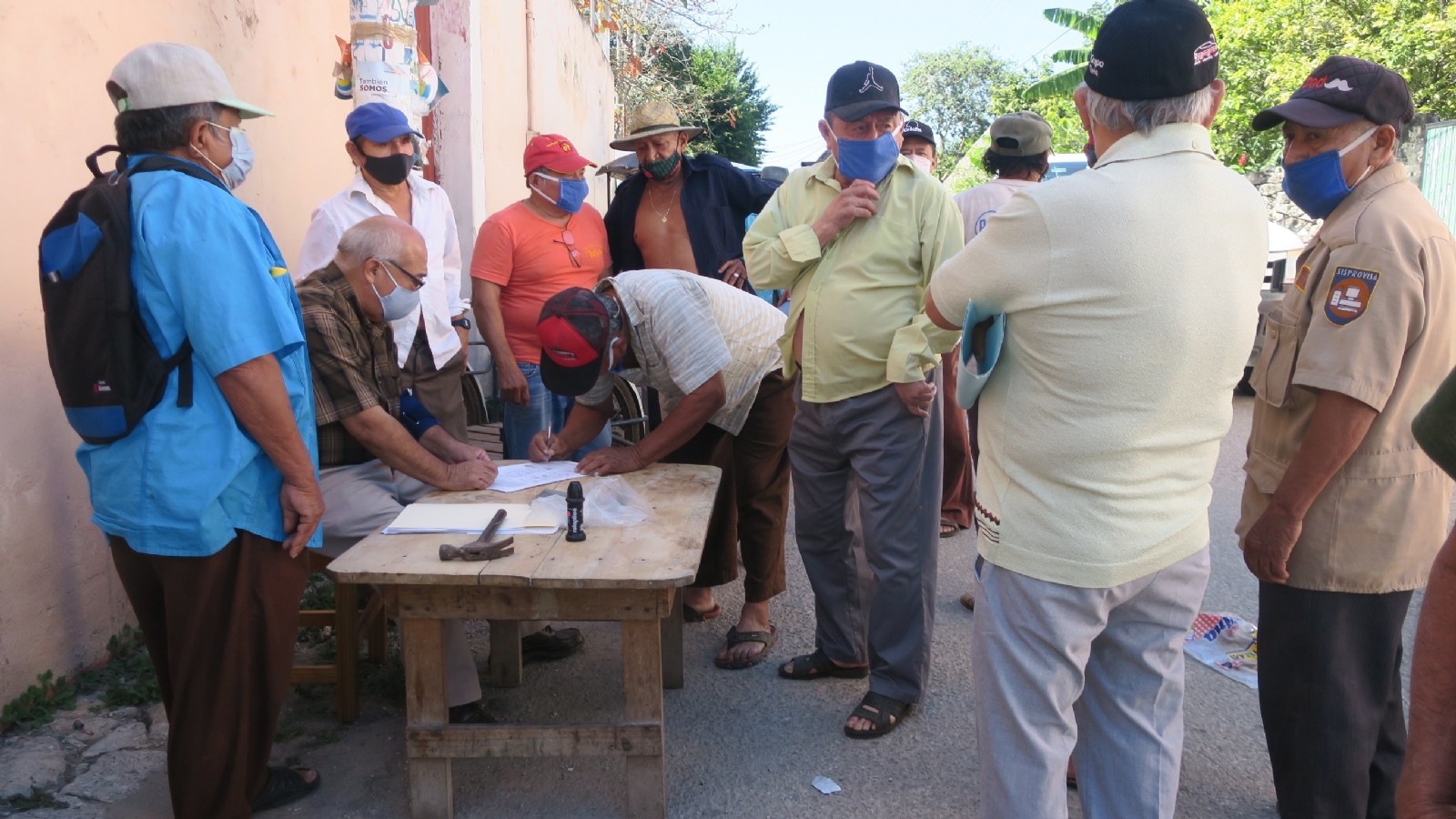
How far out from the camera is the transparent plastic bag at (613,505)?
2.81 m

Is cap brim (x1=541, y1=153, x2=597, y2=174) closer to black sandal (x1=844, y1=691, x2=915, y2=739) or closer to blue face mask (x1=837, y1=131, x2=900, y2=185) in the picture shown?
blue face mask (x1=837, y1=131, x2=900, y2=185)

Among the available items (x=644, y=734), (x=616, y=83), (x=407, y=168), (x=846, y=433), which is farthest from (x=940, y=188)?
(x=616, y=83)

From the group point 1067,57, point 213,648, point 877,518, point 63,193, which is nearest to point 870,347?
point 877,518

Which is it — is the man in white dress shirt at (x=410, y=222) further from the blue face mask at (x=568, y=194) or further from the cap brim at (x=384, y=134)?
the blue face mask at (x=568, y=194)

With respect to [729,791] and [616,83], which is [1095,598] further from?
[616,83]

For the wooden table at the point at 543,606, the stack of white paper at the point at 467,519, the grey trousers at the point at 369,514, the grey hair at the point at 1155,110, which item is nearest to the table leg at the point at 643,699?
the wooden table at the point at 543,606

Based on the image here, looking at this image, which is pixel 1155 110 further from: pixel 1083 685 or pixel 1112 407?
pixel 1083 685

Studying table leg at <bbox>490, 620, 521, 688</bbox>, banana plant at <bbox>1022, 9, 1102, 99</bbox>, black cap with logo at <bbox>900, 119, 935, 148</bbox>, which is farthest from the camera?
banana plant at <bbox>1022, 9, 1102, 99</bbox>

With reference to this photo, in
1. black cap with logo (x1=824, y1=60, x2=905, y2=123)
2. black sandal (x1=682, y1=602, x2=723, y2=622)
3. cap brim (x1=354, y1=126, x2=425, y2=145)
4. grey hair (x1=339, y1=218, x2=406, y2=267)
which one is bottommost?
black sandal (x1=682, y1=602, x2=723, y2=622)

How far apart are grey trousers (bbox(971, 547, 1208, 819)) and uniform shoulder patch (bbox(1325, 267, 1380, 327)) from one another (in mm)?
696

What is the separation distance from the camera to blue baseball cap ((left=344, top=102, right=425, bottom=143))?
388 cm

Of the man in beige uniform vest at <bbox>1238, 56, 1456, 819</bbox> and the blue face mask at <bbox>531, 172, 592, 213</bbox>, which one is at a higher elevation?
the blue face mask at <bbox>531, 172, 592, 213</bbox>

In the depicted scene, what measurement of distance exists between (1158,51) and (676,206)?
3159 millimetres

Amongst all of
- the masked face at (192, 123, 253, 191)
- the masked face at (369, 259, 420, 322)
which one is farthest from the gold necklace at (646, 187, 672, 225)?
the masked face at (192, 123, 253, 191)
